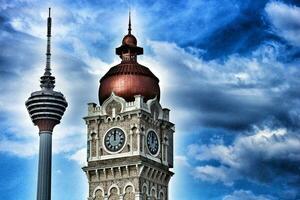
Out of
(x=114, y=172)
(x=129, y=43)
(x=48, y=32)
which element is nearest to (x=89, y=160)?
(x=114, y=172)

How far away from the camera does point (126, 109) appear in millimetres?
95062

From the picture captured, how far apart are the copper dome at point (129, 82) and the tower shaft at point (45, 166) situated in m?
16.8

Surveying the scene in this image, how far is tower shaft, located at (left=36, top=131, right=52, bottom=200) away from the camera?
108375 mm

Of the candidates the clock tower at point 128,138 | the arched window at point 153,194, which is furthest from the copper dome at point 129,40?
the arched window at point 153,194

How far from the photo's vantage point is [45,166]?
110 m

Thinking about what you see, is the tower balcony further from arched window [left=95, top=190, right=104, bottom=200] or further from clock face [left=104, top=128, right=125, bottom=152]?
arched window [left=95, top=190, right=104, bottom=200]

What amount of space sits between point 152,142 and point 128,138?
384 cm

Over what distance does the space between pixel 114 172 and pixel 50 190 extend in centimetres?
1895

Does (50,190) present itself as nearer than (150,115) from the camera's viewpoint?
No

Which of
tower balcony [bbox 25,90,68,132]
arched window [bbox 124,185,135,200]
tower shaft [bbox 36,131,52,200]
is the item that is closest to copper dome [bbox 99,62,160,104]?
arched window [bbox 124,185,135,200]

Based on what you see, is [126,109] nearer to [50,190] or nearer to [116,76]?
[116,76]

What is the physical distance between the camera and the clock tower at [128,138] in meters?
92.8

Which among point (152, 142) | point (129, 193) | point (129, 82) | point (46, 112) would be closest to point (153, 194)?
point (129, 193)

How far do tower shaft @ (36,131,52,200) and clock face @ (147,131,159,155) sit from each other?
67.6 ft
